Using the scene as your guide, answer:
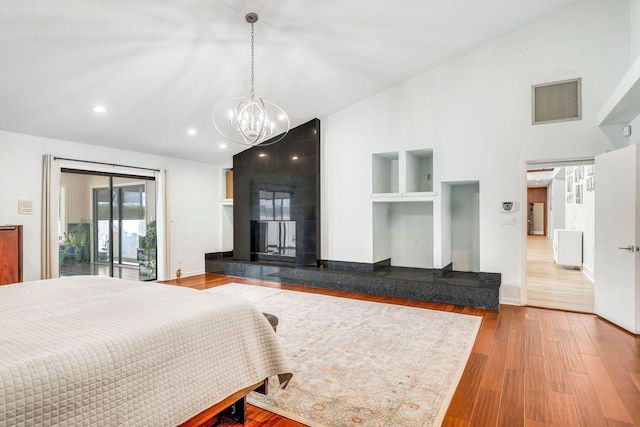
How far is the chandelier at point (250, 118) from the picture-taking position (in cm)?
344

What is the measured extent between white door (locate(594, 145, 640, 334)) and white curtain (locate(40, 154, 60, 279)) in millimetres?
7349

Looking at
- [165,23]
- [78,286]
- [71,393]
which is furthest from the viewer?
[165,23]

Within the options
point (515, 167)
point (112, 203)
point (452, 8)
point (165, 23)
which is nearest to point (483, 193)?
point (515, 167)

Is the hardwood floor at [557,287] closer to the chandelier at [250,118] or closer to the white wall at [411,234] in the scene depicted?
the white wall at [411,234]

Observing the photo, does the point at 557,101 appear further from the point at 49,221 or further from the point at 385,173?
the point at 49,221

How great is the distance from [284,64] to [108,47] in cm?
198

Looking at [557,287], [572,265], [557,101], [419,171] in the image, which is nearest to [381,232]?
[419,171]

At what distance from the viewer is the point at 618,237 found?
3777mm

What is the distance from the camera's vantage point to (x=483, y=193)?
4.88 m

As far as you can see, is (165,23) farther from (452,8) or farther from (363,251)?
(363,251)

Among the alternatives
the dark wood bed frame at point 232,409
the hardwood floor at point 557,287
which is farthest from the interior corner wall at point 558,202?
the dark wood bed frame at point 232,409

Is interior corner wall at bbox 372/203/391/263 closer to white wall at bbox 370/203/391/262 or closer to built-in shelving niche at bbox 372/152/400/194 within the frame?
white wall at bbox 370/203/391/262

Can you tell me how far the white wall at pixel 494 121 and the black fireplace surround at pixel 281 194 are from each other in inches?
21.7

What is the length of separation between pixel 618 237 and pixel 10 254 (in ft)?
23.8
